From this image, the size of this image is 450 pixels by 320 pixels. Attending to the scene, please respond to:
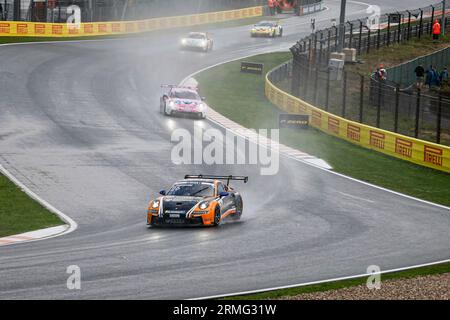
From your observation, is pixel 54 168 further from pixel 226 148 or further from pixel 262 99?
pixel 262 99

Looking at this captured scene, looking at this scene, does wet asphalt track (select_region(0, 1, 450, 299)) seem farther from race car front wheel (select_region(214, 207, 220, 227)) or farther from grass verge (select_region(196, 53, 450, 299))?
grass verge (select_region(196, 53, 450, 299))

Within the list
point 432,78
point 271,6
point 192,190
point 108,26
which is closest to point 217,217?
point 192,190

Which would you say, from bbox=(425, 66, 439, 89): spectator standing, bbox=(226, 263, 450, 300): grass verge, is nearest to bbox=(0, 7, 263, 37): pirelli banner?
bbox=(425, 66, 439, 89): spectator standing

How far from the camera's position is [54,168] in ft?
111

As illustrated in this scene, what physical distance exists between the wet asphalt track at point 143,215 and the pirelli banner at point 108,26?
1434cm

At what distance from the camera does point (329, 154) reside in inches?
1551

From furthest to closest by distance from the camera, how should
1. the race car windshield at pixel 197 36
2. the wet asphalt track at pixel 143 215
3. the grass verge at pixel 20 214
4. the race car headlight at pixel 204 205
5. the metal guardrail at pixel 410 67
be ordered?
the race car windshield at pixel 197 36 → the metal guardrail at pixel 410 67 → the grass verge at pixel 20 214 → the race car headlight at pixel 204 205 → the wet asphalt track at pixel 143 215

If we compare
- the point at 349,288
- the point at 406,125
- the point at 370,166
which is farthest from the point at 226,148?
the point at 349,288

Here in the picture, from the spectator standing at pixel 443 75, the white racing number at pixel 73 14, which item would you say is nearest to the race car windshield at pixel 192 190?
the spectator standing at pixel 443 75

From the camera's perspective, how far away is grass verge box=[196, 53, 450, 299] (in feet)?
68.2

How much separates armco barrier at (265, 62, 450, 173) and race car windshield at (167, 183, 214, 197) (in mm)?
12635

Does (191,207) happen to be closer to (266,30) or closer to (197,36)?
(197,36)

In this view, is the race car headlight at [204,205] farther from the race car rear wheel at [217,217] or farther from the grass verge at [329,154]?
the grass verge at [329,154]

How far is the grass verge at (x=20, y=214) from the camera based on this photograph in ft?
83.1
